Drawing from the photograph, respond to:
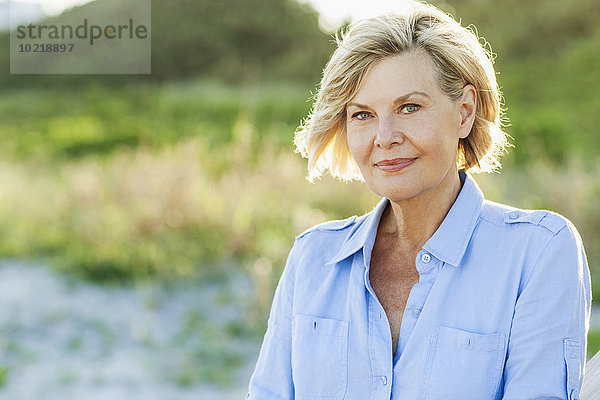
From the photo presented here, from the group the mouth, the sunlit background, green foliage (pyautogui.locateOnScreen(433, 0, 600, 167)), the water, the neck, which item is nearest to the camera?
the mouth

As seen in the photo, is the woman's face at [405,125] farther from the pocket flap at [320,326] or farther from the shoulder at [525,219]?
the pocket flap at [320,326]

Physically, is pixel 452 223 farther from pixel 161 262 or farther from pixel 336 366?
pixel 161 262

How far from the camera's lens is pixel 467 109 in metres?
1.79

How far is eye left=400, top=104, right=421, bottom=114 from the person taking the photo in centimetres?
169

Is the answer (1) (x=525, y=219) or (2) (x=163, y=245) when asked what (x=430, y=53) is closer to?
(1) (x=525, y=219)

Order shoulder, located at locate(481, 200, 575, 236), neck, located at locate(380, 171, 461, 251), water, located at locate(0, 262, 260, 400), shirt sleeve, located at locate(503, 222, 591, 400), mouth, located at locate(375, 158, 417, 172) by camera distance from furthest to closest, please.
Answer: water, located at locate(0, 262, 260, 400) < neck, located at locate(380, 171, 461, 251) < mouth, located at locate(375, 158, 417, 172) < shoulder, located at locate(481, 200, 575, 236) < shirt sleeve, located at locate(503, 222, 591, 400)

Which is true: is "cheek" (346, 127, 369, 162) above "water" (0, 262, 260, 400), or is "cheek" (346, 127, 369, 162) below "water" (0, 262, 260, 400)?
above

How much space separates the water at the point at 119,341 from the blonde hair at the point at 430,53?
280cm

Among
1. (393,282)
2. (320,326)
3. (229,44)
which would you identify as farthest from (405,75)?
(229,44)

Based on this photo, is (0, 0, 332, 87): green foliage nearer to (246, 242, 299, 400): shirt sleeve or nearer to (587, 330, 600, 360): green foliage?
(587, 330, 600, 360): green foliage

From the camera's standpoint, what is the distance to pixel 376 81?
1702 mm

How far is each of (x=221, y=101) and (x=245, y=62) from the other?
478 cm

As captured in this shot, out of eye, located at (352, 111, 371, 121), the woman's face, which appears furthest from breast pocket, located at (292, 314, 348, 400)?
eye, located at (352, 111, 371, 121)

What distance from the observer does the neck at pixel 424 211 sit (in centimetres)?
181
